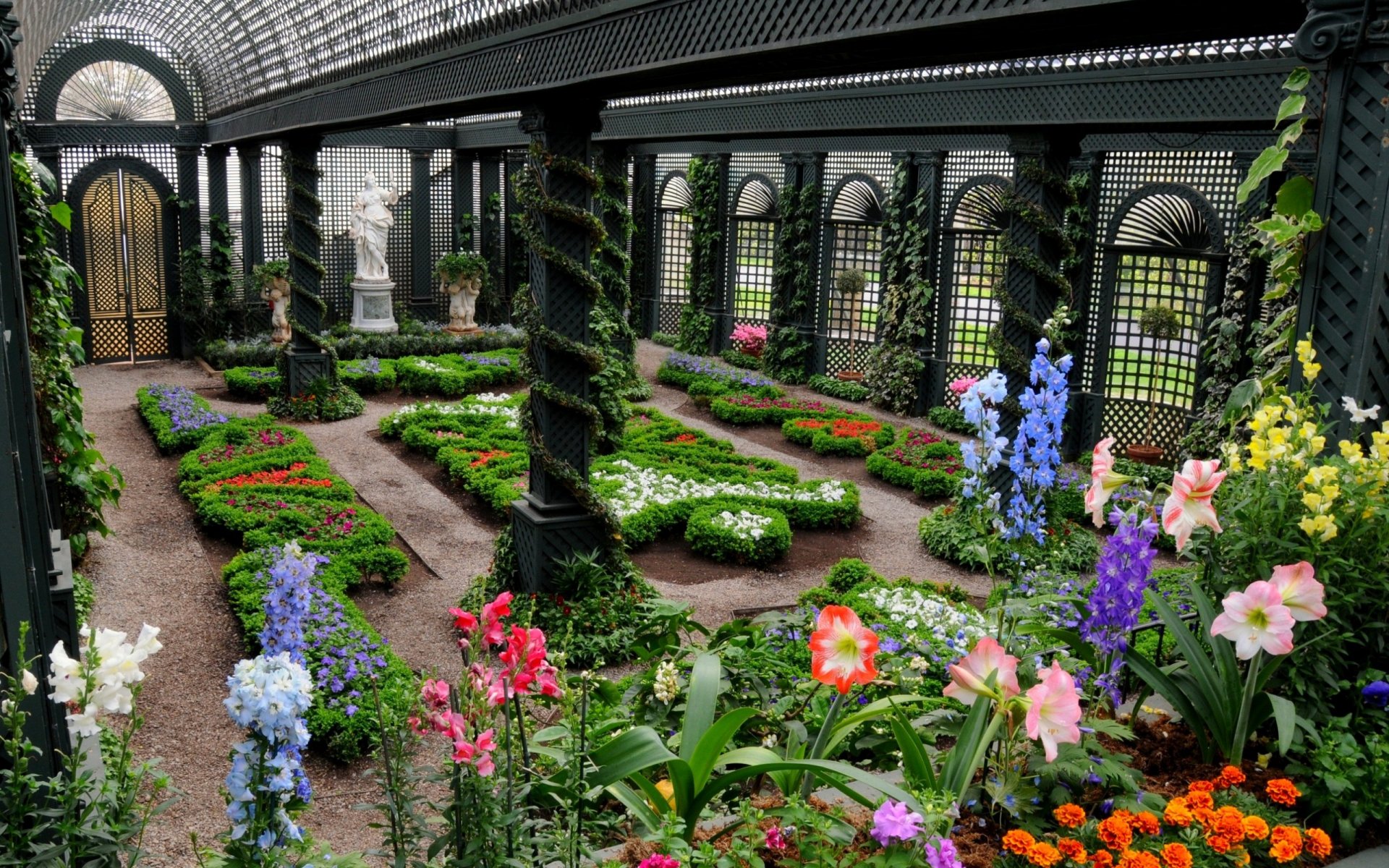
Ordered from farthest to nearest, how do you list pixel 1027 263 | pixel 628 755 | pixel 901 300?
pixel 901 300
pixel 1027 263
pixel 628 755

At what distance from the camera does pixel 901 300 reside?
1611cm

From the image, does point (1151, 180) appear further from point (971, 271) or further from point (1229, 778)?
point (1229, 778)

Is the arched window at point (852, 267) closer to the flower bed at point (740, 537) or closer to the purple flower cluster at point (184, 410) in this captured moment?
the flower bed at point (740, 537)

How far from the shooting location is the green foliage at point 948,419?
14.6m

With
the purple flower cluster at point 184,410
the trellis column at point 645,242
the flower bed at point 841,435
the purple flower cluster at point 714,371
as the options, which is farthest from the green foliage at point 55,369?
the trellis column at point 645,242

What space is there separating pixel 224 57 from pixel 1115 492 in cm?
1608

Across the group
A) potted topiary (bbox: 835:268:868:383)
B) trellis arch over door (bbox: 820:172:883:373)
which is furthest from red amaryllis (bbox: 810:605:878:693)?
trellis arch over door (bbox: 820:172:883:373)

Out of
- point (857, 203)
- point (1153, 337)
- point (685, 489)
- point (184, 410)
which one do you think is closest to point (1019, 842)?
point (685, 489)

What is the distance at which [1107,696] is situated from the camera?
372cm

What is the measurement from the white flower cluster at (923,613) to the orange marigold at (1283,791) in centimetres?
271

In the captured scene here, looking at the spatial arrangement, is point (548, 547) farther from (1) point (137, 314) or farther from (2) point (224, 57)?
(1) point (137, 314)

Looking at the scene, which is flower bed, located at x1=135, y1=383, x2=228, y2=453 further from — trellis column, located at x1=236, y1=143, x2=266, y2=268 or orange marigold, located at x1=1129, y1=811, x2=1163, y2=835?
orange marigold, located at x1=1129, y1=811, x2=1163, y2=835

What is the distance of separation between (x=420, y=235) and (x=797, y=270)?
772cm

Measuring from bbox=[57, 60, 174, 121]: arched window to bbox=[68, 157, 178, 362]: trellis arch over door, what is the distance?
34.4 inches
